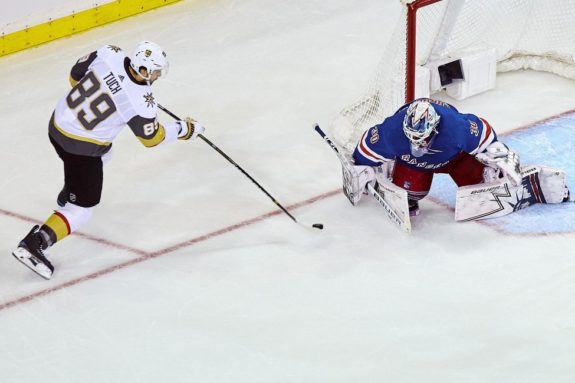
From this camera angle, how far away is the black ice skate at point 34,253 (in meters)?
4.59

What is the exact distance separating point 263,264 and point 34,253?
0.93m

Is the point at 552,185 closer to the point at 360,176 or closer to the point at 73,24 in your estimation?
the point at 360,176

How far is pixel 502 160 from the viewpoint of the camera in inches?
179

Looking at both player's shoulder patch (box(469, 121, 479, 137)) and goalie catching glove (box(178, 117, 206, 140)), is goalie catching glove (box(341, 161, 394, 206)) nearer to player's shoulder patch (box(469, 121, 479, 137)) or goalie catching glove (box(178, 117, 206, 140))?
player's shoulder patch (box(469, 121, 479, 137))

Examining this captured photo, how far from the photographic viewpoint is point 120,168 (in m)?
5.50

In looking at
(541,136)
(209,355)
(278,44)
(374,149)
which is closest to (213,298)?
(209,355)

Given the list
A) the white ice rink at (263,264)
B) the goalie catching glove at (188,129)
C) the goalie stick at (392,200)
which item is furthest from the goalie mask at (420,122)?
the goalie catching glove at (188,129)

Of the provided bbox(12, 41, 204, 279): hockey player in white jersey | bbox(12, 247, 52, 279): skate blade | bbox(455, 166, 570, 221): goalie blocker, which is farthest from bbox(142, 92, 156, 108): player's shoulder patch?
bbox(455, 166, 570, 221): goalie blocker

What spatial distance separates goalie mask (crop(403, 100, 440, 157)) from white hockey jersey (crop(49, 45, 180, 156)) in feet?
3.13

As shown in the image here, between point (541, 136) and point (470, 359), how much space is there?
174 centimetres

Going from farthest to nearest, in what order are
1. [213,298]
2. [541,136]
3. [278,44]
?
[278,44]
[541,136]
[213,298]

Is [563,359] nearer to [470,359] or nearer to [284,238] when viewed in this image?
[470,359]

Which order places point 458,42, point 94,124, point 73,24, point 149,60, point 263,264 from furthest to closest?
point 73,24 → point 458,42 → point 263,264 → point 94,124 → point 149,60

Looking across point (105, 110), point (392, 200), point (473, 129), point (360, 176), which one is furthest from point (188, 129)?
point (473, 129)
